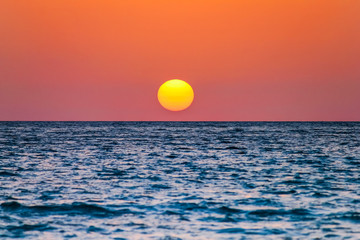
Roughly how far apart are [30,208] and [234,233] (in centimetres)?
776

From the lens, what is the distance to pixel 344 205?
19.8 m

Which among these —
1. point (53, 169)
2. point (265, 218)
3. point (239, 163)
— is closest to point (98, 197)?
point (265, 218)

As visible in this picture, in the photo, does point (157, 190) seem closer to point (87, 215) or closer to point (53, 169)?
point (87, 215)

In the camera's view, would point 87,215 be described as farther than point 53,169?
No

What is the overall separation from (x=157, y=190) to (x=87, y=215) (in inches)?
233

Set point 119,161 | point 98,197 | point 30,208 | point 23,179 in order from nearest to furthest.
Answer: point 30,208 < point 98,197 < point 23,179 < point 119,161

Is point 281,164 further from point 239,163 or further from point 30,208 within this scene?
point 30,208

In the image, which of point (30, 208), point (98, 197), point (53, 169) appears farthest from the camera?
point (53, 169)

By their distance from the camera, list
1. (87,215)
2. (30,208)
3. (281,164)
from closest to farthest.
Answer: (87,215), (30,208), (281,164)

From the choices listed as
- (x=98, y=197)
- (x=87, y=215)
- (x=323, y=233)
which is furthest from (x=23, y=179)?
(x=323, y=233)

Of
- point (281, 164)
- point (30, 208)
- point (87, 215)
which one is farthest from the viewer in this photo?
point (281, 164)

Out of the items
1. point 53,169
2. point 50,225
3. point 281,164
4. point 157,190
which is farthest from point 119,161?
point 50,225

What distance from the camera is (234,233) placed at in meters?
15.6

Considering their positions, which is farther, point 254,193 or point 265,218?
point 254,193
